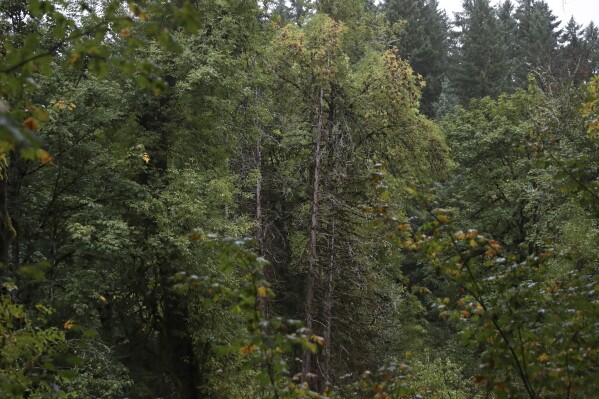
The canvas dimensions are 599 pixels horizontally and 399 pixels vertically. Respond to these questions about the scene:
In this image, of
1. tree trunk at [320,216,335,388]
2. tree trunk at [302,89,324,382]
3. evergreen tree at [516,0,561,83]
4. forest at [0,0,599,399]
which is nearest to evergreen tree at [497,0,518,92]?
evergreen tree at [516,0,561,83]

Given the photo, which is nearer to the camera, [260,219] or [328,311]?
[328,311]

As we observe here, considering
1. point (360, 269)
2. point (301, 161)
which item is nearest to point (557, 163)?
point (360, 269)

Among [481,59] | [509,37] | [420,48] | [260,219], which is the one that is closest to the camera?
[260,219]

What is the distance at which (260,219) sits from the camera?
17.0 meters

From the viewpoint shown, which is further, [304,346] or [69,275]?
[69,275]

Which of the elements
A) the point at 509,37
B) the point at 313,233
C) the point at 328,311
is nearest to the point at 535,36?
the point at 509,37

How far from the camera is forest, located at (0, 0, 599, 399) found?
423 cm

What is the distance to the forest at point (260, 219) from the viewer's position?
4234 mm

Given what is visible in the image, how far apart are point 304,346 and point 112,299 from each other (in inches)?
390

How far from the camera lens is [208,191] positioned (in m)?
12.3

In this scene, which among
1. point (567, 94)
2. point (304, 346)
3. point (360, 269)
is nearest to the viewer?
point (304, 346)

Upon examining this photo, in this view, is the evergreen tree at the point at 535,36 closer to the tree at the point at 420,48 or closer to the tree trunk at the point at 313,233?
the tree at the point at 420,48

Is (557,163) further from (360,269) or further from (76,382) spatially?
(360,269)

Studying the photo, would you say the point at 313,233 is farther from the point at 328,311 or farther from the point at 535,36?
the point at 535,36
